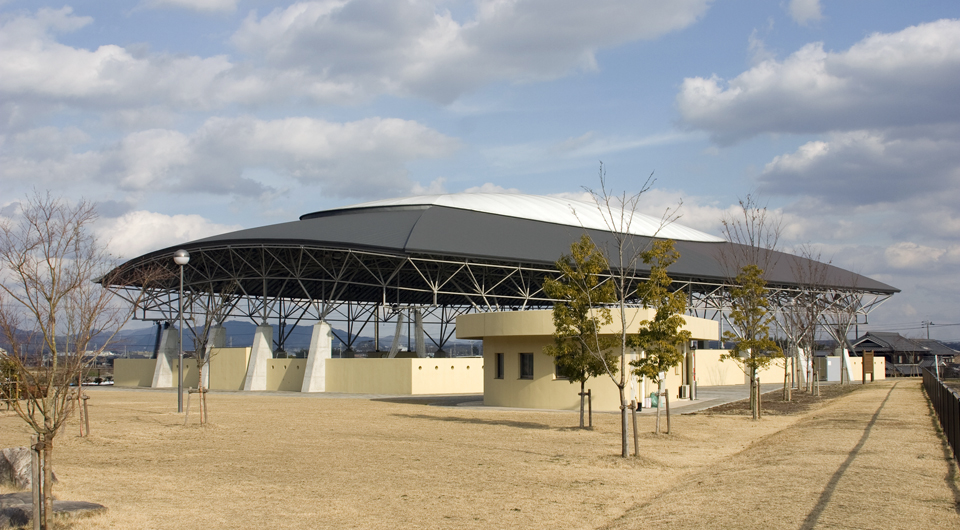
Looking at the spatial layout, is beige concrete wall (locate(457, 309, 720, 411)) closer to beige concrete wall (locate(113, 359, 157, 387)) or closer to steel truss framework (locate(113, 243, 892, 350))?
steel truss framework (locate(113, 243, 892, 350))

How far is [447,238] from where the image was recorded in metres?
47.6

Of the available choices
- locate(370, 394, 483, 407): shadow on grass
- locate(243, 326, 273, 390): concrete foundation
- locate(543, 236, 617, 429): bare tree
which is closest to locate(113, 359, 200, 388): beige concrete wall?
locate(243, 326, 273, 390): concrete foundation

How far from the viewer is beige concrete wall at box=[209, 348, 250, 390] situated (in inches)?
2071

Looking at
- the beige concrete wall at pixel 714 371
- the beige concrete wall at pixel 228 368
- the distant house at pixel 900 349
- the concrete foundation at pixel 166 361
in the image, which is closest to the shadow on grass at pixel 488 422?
the beige concrete wall at pixel 228 368

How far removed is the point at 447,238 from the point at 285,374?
48.6 ft

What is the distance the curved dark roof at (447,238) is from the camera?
45688mm

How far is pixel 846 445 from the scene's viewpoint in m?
15.9

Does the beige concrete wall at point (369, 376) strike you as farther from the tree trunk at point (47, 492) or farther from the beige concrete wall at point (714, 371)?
the tree trunk at point (47, 492)

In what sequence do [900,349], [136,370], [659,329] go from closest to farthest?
[659,329] < [136,370] < [900,349]

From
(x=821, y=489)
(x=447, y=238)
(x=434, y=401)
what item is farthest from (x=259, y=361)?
(x=821, y=489)

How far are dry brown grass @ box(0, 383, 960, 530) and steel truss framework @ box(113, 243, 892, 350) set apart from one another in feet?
81.2

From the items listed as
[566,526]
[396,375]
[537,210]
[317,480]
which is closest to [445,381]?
[396,375]

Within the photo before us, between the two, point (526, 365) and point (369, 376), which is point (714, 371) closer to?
point (369, 376)

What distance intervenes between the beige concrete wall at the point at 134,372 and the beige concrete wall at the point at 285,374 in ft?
48.1
